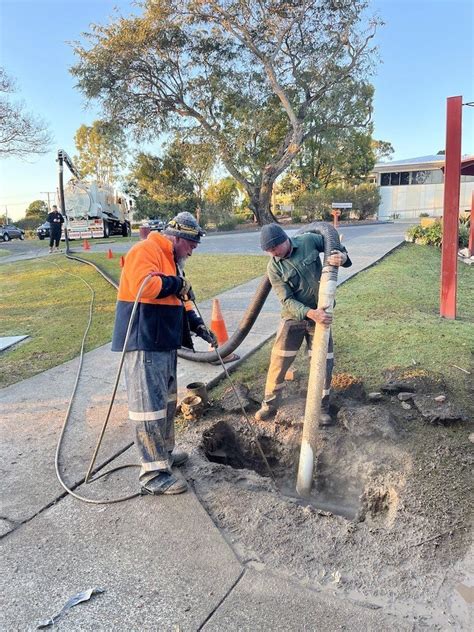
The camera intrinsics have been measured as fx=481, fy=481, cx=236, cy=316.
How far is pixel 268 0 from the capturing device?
23969mm

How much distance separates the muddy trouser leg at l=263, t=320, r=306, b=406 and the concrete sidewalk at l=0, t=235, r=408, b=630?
1234 millimetres

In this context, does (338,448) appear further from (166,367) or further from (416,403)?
(166,367)

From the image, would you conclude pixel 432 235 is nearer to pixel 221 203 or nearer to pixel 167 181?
pixel 221 203

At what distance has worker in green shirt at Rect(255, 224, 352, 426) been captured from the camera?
3627mm

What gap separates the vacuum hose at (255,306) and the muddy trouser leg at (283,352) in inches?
17.4

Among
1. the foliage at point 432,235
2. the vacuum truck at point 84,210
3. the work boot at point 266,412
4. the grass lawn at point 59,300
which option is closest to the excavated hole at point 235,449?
the work boot at point 266,412

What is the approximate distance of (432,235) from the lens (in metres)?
15.4

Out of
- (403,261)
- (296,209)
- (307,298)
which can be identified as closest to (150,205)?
(296,209)

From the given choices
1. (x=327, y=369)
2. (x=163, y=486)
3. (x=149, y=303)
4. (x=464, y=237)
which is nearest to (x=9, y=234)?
(x=464, y=237)

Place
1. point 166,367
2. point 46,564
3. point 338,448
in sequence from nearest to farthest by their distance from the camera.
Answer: point 46,564, point 166,367, point 338,448

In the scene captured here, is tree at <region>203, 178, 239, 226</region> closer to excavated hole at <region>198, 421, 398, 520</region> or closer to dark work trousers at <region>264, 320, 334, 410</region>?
dark work trousers at <region>264, 320, 334, 410</region>

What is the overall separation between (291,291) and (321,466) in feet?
4.46

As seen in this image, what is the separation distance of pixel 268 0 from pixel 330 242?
2538cm

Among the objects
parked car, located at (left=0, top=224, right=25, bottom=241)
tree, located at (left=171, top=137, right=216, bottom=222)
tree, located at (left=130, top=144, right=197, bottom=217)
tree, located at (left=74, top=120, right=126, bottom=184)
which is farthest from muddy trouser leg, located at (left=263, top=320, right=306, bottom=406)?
tree, located at (left=74, top=120, right=126, bottom=184)
